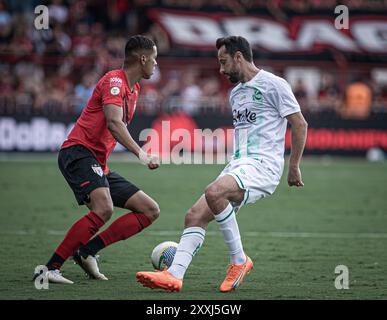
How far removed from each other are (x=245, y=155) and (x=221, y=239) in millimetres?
4028

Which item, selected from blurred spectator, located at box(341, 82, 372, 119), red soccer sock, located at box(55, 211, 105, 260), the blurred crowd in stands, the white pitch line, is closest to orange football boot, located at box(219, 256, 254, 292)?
red soccer sock, located at box(55, 211, 105, 260)

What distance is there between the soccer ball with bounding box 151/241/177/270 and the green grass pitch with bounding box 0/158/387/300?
0.26m

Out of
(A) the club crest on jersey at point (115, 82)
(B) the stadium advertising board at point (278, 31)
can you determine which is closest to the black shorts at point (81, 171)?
(A) the club crest on jersey at point (115, 82)

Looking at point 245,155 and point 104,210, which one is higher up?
point 245,155

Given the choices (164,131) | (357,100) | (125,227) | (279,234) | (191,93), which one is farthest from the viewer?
(357,100)

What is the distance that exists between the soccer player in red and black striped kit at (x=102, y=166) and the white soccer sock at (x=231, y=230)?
3.04ft

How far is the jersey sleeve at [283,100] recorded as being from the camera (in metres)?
8.20

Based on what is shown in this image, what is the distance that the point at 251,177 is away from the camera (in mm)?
8133

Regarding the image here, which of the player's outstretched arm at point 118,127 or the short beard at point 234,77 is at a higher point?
the short beard at point 234,77

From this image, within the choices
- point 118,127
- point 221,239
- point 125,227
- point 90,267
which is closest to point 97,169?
point 118,127

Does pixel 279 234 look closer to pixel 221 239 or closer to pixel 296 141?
pixel 221 239

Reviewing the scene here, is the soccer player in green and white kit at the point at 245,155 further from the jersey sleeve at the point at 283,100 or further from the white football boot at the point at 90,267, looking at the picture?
the white football boot at the point at 90,267

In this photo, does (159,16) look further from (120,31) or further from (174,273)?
(174,273)

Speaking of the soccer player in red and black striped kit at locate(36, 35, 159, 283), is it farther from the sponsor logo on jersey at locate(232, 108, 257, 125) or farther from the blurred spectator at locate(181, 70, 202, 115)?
the blurred spectator at locate(181, 70, 202, 115)
